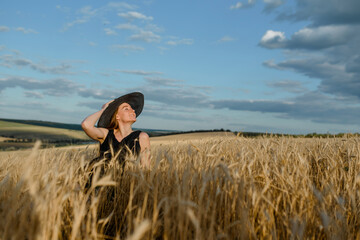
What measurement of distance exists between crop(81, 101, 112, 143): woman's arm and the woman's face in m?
0.25

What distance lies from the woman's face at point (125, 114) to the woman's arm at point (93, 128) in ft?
0.80

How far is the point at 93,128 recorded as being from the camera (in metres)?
4.05

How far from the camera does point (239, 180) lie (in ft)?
6.53

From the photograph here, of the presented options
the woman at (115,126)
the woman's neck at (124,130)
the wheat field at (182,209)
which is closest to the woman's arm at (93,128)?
the woman at (115,126)

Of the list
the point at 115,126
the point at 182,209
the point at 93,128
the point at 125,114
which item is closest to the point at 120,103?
the point at 125,114

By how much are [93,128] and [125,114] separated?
47 cm

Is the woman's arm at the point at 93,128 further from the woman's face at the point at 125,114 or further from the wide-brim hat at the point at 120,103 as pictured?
the woman's face at the point at 125,114

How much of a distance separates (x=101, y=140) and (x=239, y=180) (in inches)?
108

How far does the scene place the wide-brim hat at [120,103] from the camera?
422 cm

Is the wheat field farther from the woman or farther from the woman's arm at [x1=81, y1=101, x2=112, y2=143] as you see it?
the woman's arm at [x1=81, y1=101, x2=112, y2=143]

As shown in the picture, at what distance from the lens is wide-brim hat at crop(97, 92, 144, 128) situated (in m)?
4.22

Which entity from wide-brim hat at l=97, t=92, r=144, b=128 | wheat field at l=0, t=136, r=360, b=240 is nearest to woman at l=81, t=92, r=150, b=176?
wide-brim hat at l=97, t=92, r=144, b=128

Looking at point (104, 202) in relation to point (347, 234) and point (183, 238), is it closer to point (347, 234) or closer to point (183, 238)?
point (183, 238)

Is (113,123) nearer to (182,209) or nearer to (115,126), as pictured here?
(115,126)
